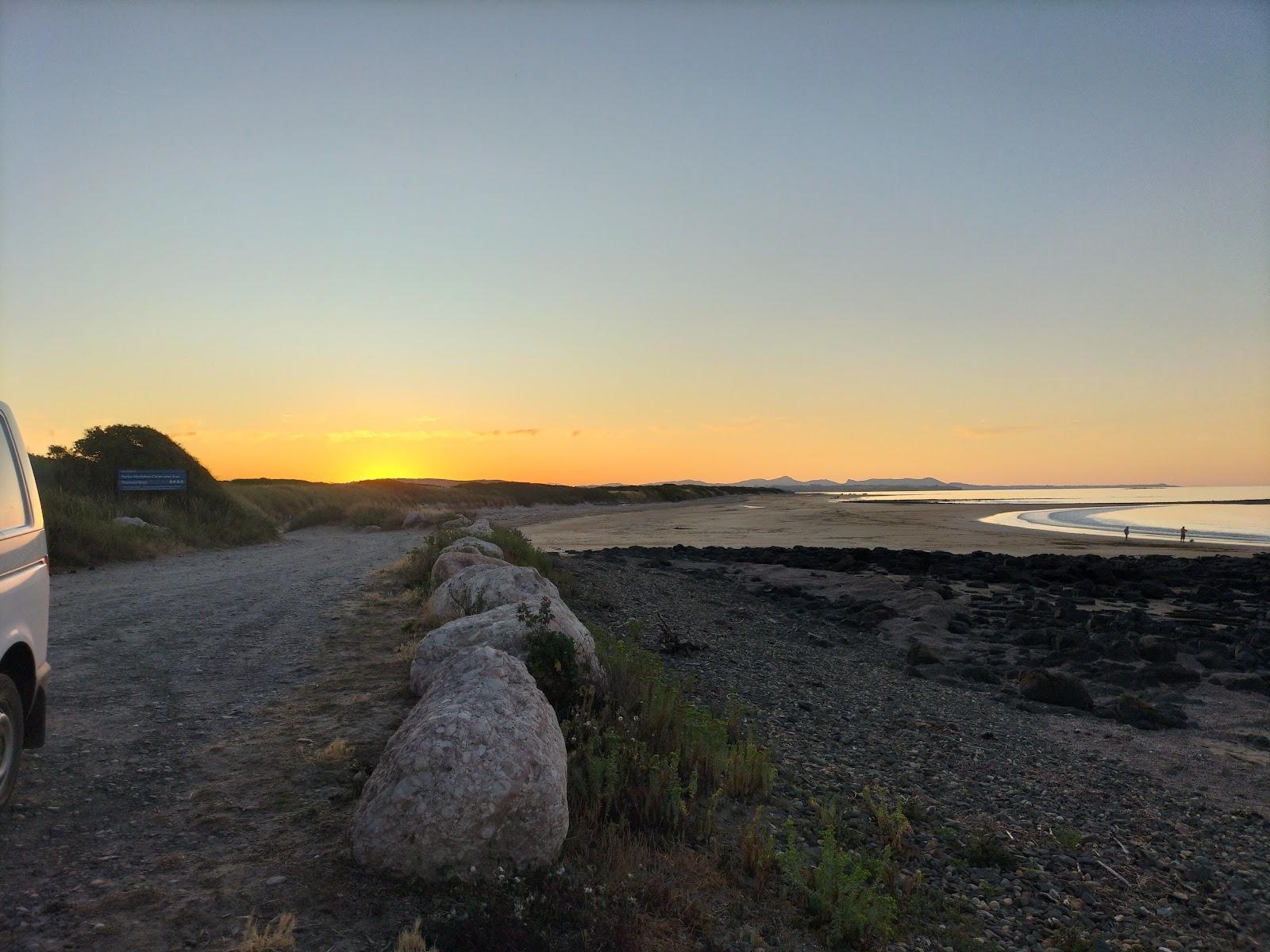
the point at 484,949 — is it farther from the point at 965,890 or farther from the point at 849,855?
the point at 965,890

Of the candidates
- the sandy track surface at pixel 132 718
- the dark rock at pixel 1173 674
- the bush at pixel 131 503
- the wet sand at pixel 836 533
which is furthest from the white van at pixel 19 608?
A: the wet sand at pixel 836 533

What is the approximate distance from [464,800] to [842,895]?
2.32 m

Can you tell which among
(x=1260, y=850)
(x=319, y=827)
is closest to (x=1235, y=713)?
(x=1260, y=850)

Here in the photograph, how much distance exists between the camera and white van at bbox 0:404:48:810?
4.61 m

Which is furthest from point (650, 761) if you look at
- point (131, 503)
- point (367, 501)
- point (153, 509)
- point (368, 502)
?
point (367, 501)

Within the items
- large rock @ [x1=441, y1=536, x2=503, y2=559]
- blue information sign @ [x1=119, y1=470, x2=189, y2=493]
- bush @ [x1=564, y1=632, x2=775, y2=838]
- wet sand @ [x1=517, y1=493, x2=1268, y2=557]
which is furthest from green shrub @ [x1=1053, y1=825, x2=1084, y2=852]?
blue information sign @ [x1=119, y1=470, x2=189, y2=493]

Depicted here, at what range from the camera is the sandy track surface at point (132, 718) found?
13.5 feet

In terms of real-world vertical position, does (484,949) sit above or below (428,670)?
below

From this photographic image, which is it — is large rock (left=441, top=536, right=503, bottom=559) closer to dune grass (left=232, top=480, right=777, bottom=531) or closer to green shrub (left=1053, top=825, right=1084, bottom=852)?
green shrub (left=1053, top=825, right=1084, bottom=852)

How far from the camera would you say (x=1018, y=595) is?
20.7 meters

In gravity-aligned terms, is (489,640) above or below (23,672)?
below

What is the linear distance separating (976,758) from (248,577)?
1435cm

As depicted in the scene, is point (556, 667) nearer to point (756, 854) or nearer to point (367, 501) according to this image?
point (756, 854)

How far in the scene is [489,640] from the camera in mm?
7281
